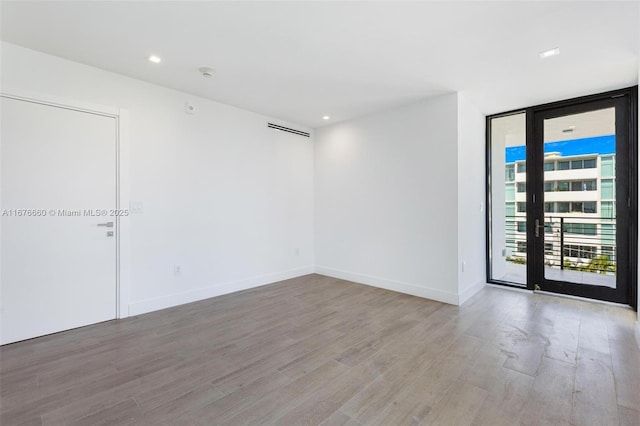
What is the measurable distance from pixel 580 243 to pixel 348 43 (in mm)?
4107

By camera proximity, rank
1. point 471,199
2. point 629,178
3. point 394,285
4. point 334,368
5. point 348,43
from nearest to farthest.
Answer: point 334,368 → point 348,43 → point 629,178 → point 471,199 → point 394,285

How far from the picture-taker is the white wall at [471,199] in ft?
12.3

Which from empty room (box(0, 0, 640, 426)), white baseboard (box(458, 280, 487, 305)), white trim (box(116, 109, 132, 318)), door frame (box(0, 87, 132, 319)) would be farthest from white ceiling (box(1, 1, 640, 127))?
white baseboard (box(458, 280, 487, 305))

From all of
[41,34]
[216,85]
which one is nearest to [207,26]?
[216,85]

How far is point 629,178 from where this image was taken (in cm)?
352

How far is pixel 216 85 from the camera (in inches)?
137

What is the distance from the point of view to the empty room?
6.70 ft

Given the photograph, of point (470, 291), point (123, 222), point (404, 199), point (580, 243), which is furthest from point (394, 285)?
point (123, 222)

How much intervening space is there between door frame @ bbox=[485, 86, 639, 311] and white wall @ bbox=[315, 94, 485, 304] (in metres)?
0.27

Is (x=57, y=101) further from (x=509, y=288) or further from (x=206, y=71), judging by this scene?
(x=509, y=288)

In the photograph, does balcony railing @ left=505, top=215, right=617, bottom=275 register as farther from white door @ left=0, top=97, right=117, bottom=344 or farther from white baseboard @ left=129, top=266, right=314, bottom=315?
white door @ left=0, top=97, right=117, bottom=344

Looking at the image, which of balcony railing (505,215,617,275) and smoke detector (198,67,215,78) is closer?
smoke detector (198,67,215,78)

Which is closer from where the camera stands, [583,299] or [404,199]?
[583,299]

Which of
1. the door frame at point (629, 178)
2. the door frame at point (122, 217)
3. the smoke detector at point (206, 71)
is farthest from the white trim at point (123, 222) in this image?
the door frame at point (629, 178)
